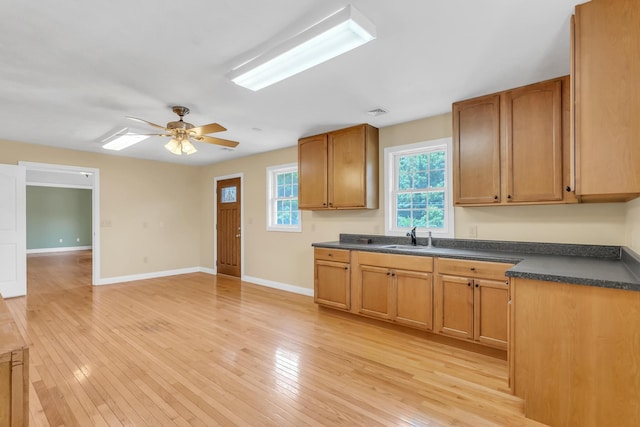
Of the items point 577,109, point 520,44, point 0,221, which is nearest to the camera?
point 577,109

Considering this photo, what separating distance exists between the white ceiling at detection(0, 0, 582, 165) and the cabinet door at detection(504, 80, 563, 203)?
6.5 inches

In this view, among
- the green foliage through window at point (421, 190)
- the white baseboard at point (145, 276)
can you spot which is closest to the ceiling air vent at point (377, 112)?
the green foliage through window at point (421, 190)

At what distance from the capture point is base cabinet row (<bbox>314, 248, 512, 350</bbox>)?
2.74 meters

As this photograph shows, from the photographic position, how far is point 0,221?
4.68 m

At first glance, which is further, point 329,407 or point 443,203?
point 443,203

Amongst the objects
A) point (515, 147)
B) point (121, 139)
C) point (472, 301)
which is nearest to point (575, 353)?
point (472, 301)

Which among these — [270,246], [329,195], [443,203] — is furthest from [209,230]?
[443,203]

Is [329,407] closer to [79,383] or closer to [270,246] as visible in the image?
[79,383]

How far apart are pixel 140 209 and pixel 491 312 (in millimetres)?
6386

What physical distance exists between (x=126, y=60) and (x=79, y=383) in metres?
2.50

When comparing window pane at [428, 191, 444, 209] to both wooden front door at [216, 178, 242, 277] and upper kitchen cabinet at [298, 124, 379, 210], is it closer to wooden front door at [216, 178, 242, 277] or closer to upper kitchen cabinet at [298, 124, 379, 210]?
upper kitchen cabinet at [298, 124, 379, 210]

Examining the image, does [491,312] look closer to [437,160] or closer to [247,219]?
[437,160]

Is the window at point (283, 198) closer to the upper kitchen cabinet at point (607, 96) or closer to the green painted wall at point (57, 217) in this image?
the upper kitchen cabinet at point (607, 96)

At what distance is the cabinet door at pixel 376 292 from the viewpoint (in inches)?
135
